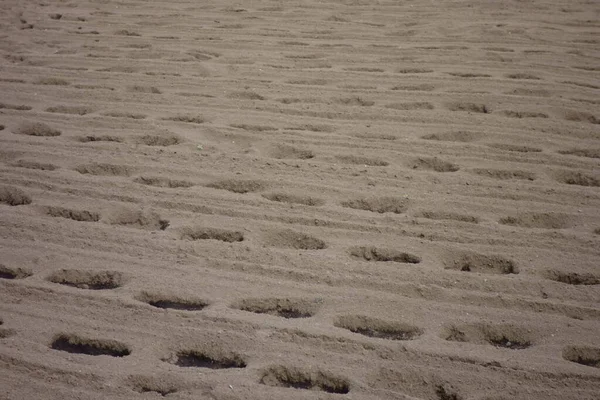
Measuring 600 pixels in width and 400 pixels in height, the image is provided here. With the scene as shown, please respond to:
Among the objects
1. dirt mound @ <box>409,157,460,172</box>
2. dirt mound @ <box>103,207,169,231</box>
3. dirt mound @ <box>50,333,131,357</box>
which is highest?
dirt mound @ <box>409,157,460,172</box>

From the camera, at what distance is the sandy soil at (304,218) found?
253cm

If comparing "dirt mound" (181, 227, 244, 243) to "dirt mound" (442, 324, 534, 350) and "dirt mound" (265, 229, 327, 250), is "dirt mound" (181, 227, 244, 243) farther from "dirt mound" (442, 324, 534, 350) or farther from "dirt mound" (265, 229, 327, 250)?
"dirt mound" (442, 324, 534, 350)

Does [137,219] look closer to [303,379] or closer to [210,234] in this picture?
[210,234]

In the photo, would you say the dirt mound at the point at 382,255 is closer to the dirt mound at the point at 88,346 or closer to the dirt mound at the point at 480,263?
the dirt mound at the point at 480,263

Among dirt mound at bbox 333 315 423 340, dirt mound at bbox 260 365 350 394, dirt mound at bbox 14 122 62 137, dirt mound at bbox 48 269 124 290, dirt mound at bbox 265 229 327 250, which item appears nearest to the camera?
dirt mound at bbox 260 365 350 394

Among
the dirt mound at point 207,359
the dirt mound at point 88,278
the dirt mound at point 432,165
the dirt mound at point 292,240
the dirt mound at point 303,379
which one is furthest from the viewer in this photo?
the dirt mound at point 432,165

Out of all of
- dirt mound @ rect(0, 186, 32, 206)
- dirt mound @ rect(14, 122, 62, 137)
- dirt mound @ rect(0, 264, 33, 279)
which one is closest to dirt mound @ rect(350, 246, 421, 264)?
dirt mound @ rect(0, 264, 33, 279)

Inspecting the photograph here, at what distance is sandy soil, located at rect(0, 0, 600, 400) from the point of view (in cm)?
253

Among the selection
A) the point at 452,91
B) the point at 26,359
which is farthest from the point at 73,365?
the point at 452,91

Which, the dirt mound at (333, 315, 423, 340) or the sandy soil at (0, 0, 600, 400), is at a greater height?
the sandy soil at (0, 0, 600, 400)

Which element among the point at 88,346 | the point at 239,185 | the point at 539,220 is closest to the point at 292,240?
the point at 239,185

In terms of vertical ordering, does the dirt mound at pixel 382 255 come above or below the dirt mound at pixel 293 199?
below

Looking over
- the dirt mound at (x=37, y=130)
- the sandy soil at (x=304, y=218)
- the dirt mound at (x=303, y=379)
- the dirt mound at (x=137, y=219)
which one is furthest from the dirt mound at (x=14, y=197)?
the dirt mound at (x=303, y=379)

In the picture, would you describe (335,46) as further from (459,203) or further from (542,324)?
(542,324)
